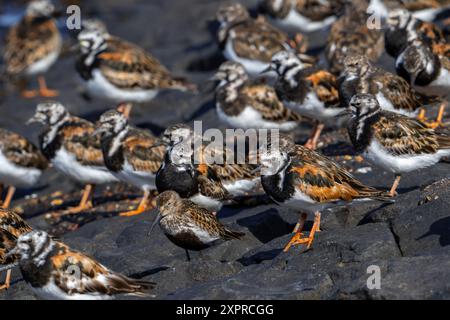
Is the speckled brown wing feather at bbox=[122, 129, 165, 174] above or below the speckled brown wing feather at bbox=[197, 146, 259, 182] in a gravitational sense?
below

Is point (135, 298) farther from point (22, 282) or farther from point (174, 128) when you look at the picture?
point (174, 128)

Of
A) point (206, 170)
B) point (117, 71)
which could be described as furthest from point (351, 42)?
point (206, 170)

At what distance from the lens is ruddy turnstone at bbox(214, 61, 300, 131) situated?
12320mm

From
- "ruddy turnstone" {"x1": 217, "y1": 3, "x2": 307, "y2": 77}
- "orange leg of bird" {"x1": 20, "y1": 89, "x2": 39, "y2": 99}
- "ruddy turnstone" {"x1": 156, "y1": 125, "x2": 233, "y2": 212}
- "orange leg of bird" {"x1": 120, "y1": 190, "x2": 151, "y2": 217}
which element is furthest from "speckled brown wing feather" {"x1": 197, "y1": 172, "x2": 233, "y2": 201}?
"orange leg of bird" {"x1": 20, "y1": 89, "x2": 39, "y2": 99}

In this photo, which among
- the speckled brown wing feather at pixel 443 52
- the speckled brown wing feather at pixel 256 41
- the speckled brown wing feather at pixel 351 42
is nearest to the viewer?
the speckled brown wing feather at pixel 443 52

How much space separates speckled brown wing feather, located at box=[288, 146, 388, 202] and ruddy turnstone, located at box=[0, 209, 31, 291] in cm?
278

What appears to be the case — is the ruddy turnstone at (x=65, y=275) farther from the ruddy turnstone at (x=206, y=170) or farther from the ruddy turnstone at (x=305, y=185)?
the ruddy turnstone at (x=206, y=170)

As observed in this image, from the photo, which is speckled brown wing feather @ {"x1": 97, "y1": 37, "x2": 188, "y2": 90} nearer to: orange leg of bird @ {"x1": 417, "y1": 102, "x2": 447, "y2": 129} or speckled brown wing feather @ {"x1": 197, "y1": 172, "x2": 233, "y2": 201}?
orange leg of bird @ {"x1": 417, "y1": 102, "x2": 447, "y2": 129}

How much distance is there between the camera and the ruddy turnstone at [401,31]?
12180mm

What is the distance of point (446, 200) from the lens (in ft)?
27.0

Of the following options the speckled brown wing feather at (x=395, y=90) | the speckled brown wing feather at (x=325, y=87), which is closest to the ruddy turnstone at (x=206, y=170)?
the speckled brown wing feather at (x=325, y=87)

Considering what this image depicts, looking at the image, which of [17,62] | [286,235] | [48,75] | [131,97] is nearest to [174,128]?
[286,235]

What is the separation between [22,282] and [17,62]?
32.6 feet

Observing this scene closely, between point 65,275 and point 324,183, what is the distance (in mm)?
2539
